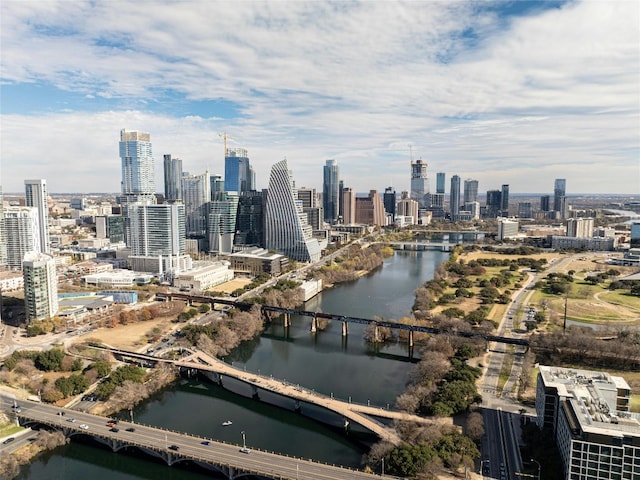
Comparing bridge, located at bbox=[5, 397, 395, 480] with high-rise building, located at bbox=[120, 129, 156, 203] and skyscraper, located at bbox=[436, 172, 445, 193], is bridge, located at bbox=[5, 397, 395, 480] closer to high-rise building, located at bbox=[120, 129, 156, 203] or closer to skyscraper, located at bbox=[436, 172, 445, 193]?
high-rise building, located at bbox=[120, 129, 156, 203]

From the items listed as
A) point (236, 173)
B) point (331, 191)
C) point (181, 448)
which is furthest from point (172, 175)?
point (181, 448)

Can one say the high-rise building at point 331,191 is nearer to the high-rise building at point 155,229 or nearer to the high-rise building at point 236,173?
the high-rise building at point 236,173

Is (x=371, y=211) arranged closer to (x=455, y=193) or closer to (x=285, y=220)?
(x=455, y=193)

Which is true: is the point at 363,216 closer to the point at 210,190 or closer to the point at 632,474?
the point at 210,190

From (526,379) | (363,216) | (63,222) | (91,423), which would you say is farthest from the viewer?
(363,216)

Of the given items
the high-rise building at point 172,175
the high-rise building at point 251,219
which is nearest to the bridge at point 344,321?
the high-rise building at point 251,219

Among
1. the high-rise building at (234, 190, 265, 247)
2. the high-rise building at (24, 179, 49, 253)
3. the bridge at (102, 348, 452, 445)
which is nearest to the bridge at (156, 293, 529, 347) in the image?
the bridge at (102, 348, 452, 445)

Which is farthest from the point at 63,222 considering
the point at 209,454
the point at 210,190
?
the point at 209,454
